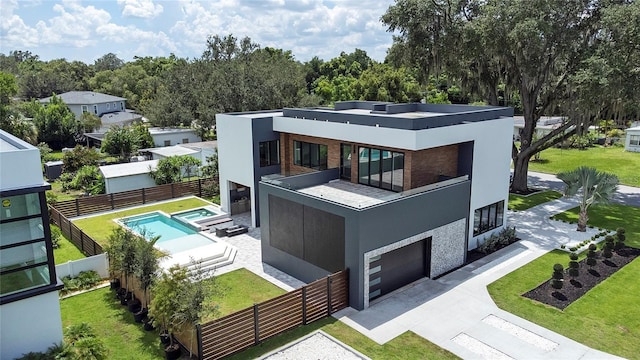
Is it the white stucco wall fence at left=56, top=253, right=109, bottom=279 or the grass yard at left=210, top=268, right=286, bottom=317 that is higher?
the white stucco wall fence at left=56, top=253, right=109, bottom=279

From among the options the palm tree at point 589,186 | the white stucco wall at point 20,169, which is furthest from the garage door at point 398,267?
the palm tree at point 589,186

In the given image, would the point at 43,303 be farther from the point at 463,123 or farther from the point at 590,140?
the point at 590,140

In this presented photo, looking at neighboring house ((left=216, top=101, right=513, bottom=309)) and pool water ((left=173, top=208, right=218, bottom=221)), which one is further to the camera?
pool water ((left=173, top=208, right=218, bottom=221))

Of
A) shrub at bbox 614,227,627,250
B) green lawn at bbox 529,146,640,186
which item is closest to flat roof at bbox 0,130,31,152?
shrub at bbox 614,227,627,250

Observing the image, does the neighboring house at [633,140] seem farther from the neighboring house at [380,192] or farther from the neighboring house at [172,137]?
the neighboring house at [172,137]

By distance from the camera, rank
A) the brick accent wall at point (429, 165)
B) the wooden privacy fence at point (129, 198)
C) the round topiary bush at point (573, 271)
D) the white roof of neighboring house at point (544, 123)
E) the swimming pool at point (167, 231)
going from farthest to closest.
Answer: the white roof of neighboring house at point (544, 123) < the wooden privacy fence at point (129, 198) < the swimming pool at point (167, 231) < the brick accent wall at point (429, 165) < the round topiary bush at point (573, 271)

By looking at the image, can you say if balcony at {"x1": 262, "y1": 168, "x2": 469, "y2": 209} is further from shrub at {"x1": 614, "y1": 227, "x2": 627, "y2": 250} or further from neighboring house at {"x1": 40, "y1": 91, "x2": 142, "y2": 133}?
neighboring house at {"x1": 40, "y1": 91, "x2": 142, "y2": 133}
